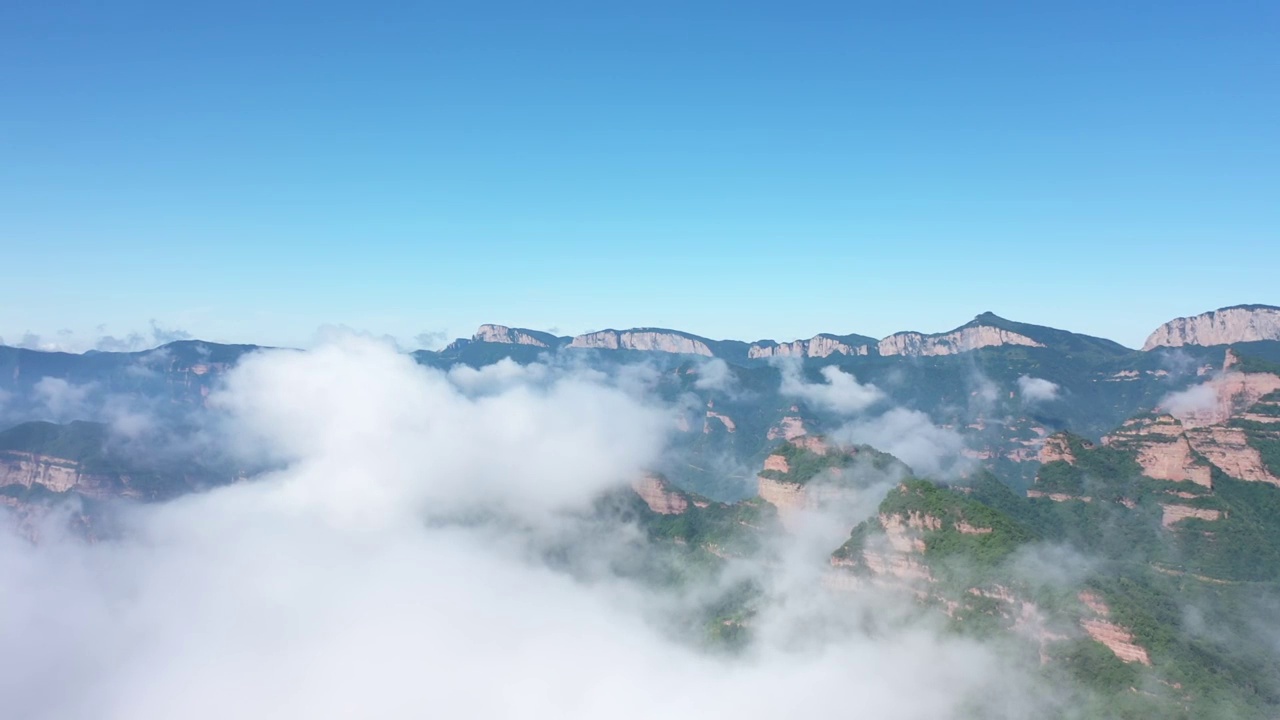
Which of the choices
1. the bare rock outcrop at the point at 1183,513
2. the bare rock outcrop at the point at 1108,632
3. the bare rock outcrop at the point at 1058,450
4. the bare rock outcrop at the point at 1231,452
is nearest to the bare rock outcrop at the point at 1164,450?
the bare rock outcrop at the point at 1231,452

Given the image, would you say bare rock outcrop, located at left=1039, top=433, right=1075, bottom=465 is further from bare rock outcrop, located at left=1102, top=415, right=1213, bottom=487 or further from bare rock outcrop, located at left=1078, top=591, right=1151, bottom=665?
bare rock outcrop, located at left=1078, top=591, right=1151, bottom=665

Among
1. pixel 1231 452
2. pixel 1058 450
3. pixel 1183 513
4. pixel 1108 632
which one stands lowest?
pixel 1108 632

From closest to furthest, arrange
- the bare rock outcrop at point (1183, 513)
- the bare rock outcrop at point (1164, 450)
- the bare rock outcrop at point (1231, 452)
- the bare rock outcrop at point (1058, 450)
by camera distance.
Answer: the bare rock outcrop at point (1183, 513) < the bare rock outcrop at point (1164, 450) < the bare rock outcrop at point (1231, 452) < the bare rock outcrop at point (1058, 450)

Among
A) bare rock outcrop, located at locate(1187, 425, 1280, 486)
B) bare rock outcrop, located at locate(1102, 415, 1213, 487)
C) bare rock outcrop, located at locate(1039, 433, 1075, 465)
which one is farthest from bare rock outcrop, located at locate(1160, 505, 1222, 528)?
bare rock outcrop, located at locate(1187, 425, 1280, 486)

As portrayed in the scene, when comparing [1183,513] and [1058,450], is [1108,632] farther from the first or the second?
[1058,450]

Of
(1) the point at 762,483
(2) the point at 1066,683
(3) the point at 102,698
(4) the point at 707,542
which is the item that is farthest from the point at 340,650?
(2) the point at 1066,683

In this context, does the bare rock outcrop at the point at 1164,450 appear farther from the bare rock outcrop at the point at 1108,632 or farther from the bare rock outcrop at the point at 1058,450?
the bare rock outcrop at the point at 1108,632

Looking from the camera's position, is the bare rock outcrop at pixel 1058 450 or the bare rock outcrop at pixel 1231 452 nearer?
the bare rock outcrop at pixel 1231 452

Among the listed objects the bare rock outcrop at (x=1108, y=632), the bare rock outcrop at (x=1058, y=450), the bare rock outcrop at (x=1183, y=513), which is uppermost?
the bare rock outcrop at (x=1058, y=450)

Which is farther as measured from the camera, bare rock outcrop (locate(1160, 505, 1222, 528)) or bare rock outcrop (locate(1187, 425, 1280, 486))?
bare rock outcrop (locate(1187, 425, 1280, 486))

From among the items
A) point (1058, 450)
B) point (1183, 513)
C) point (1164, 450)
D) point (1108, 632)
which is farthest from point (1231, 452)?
point (1108, 632)

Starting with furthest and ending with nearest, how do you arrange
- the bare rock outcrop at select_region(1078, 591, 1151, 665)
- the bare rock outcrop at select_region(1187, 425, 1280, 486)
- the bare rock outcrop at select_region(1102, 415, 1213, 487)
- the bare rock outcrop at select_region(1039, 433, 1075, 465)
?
the bare rock outcrop at select_region(1039, 433, 1075, 465) < the bare rock outcrop at select_region(1187, 425, 1280, 486) < the bare rock outcrop at select_region(1102, 415, 1213, 487) < the bare rock outcrop at select_region(1078, 591, 1151, 665)

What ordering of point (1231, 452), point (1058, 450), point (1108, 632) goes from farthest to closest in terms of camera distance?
point (1058, 450) → point (1231, 452) → point (1108, 632)
